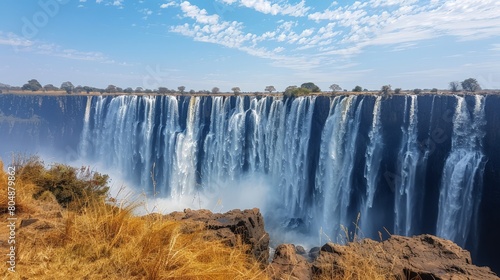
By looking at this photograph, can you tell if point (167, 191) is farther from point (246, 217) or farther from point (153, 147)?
point (246, 217)

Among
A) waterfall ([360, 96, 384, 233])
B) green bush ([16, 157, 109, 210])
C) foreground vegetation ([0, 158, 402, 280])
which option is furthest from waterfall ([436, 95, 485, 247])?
green bush ([16, 157, 109, 210])

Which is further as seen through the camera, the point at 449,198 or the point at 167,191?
the point at 167,191

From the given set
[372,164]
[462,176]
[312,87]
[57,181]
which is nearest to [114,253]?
[57,181]

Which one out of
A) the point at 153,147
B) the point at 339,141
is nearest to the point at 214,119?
the point at 153,147

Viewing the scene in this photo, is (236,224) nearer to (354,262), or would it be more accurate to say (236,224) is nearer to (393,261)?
(354,262)

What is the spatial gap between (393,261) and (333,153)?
18.6 meters

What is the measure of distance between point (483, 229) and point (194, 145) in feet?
76.3

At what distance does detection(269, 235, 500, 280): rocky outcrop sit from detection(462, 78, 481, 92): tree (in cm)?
2195

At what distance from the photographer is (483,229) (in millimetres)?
14750

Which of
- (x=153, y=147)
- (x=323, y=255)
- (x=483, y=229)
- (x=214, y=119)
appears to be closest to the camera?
(x=323, y=255)

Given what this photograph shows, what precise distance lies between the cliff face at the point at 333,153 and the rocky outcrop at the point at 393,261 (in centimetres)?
298

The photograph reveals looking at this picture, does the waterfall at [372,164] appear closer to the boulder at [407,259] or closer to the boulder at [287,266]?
the boulder at [407,259]

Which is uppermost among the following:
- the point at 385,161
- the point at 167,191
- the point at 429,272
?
the point at 429,272

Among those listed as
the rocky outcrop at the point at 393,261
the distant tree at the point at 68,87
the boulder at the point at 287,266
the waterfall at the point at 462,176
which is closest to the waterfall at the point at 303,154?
the waterfall at the point at 462,176
